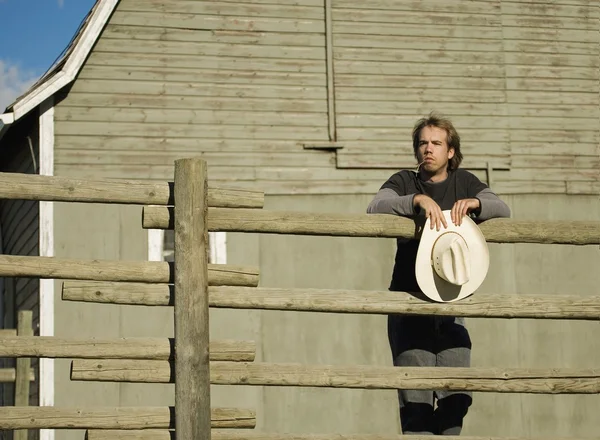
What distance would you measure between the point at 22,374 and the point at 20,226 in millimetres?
2984

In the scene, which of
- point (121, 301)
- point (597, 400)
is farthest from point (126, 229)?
point (121, 301)

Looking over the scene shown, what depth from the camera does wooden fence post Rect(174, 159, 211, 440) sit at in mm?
6301

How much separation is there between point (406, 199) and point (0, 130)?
25.8 ft

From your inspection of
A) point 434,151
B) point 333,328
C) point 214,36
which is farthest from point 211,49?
point 434,151

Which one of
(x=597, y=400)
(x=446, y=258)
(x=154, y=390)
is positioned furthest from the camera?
(x=597, y=400)

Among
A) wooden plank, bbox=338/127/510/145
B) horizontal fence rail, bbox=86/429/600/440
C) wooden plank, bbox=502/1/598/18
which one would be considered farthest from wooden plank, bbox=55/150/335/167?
horizontal fence rail, bbox=86/429/600/440

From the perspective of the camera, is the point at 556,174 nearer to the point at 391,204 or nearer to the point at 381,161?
the point at 381,161

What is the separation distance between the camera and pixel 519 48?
565 inches

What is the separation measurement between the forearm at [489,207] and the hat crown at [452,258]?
9.8 inches

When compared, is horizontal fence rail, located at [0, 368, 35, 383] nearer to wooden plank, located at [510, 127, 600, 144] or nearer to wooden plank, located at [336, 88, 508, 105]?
wooden plank, located at [336, 88, 508, 105]

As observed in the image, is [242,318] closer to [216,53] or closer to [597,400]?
[216,53]

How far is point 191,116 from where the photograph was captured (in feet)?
44.2

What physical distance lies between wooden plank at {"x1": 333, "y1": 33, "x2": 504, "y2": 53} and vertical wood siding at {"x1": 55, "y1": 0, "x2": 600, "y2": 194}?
2 centimetres

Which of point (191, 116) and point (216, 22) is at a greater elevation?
point (216, 22)
